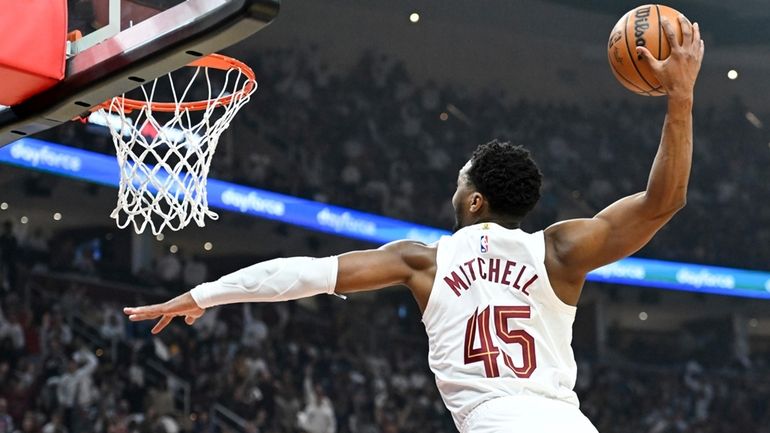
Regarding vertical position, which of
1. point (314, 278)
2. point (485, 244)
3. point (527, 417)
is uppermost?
point (485, 244)

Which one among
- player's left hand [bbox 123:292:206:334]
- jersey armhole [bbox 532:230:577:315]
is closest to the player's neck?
jersey armhole [bbox 532:230:577:315]

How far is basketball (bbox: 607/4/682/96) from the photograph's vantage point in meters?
2.87

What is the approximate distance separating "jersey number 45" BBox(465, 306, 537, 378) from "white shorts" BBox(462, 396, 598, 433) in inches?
2.9

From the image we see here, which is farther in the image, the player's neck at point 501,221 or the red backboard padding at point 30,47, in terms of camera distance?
the red backboard padding at point 30,47

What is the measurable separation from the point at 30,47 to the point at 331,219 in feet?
31.9

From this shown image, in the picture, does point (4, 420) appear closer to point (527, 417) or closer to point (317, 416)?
point (317, 416)

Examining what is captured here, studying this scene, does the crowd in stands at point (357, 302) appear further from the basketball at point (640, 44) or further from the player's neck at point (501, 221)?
the basketball at point (640, 44)

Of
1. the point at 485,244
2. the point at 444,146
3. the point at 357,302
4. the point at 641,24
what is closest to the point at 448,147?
the point at 444,146

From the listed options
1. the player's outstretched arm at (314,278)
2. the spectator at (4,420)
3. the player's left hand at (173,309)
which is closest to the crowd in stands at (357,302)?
the spectator at (4,420)

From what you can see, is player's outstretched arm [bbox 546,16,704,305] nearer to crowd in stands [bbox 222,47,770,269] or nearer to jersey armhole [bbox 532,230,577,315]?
jersey armhole [bbox 532,230,577,315]

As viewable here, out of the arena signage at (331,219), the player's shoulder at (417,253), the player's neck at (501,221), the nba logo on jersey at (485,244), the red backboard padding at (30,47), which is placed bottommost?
the arena signage at (331,219)

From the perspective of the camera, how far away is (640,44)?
2949 millimetres

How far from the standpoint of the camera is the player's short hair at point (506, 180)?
2789 millimetres

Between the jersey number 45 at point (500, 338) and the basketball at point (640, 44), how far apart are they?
2.49ft
